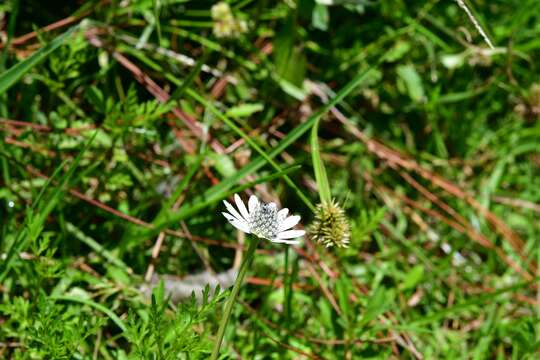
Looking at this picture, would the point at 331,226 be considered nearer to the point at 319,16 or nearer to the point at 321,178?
the point at 321,178

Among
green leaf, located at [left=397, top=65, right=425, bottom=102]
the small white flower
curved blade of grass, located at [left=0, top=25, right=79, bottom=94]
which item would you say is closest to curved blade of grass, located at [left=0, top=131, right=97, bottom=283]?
curved blade of grass, located at [left=0, top=25, right=79, bottom=94]

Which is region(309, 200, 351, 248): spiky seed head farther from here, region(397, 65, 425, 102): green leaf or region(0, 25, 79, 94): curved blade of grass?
region(397, 65, 425, 102): green leaf

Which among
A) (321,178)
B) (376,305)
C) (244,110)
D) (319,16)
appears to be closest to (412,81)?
(319,16)

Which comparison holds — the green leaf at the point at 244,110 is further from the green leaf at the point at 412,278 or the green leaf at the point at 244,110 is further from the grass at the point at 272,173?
the green leaf at the point at 412,278

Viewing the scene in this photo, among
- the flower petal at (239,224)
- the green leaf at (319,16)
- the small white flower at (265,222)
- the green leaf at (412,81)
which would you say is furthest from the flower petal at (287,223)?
the green leaf at (412,81)

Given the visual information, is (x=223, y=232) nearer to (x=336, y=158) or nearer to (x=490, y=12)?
(x=336, y=158)

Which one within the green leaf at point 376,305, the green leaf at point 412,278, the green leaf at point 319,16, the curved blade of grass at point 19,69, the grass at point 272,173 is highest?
the green leaf at point 319,16

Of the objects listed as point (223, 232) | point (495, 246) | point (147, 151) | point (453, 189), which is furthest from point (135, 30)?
point (495, 246)

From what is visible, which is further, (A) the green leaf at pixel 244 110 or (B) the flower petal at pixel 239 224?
(A) the green leaf at pixel 244 110
